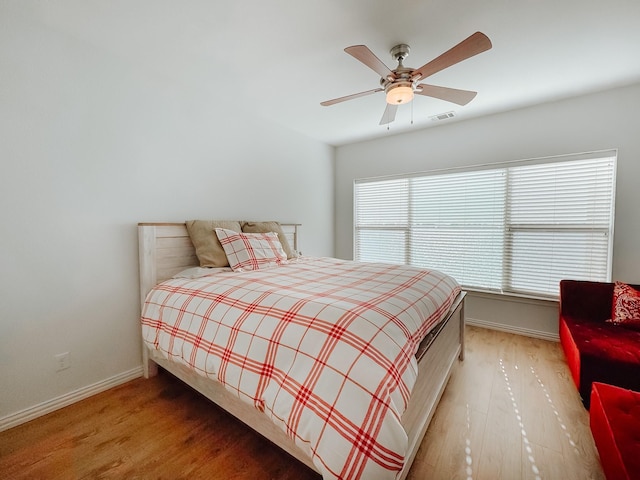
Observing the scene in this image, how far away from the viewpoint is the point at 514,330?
3.04 metres

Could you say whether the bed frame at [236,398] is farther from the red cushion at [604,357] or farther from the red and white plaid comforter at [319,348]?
the red cushion at [604,357]

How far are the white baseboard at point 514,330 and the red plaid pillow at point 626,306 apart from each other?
74 centimetres

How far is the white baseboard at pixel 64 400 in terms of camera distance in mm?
1661

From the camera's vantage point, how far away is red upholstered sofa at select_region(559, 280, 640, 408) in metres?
1.67

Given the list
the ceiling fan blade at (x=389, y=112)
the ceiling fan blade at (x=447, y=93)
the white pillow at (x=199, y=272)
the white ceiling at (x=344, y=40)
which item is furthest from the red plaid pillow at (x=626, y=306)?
the white pillow at (x=199, y=272)

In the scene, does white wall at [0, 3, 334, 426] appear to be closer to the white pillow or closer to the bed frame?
the bed frame

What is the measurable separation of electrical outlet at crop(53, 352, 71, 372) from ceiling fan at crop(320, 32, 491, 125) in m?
2.62

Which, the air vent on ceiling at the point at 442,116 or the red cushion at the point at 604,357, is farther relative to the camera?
the air vent on ceiling at the point at 442,116

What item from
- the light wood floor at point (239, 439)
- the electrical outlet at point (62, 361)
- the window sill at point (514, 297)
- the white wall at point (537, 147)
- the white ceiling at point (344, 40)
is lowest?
the light wood floor at point (239, 439)

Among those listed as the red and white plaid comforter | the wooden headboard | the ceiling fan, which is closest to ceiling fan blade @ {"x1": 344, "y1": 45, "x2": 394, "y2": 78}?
the ceiling fan

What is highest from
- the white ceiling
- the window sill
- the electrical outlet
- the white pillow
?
the white ceiling

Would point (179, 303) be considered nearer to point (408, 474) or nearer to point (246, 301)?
point (246, 301)

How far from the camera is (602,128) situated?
262cm

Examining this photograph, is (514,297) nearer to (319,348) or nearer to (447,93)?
(447,93)
